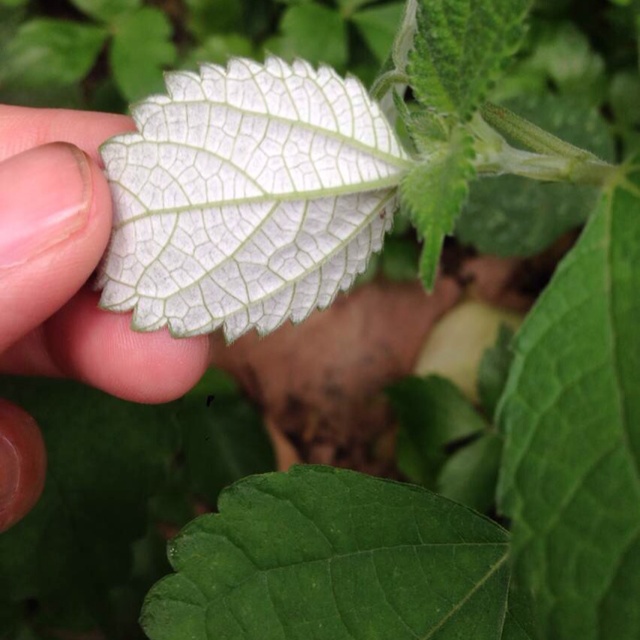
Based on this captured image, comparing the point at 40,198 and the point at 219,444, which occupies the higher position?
the point at 40,198

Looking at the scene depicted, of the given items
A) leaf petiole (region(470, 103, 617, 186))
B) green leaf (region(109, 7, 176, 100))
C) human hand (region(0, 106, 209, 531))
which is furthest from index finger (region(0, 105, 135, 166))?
leaf petiole (region(470, 103, 617, 186))

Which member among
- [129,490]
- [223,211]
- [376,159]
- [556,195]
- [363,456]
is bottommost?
[363,456]

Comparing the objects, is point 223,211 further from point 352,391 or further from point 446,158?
point 352,391

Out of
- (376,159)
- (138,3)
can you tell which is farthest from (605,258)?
(138,3)

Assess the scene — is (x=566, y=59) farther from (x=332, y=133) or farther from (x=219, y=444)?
(x=219, y=444)

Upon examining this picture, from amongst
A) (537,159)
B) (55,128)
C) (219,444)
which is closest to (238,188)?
(537,159)

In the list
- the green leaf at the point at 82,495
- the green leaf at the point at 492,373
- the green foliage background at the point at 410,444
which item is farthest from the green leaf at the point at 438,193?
the green leaf at the point at 492,373
